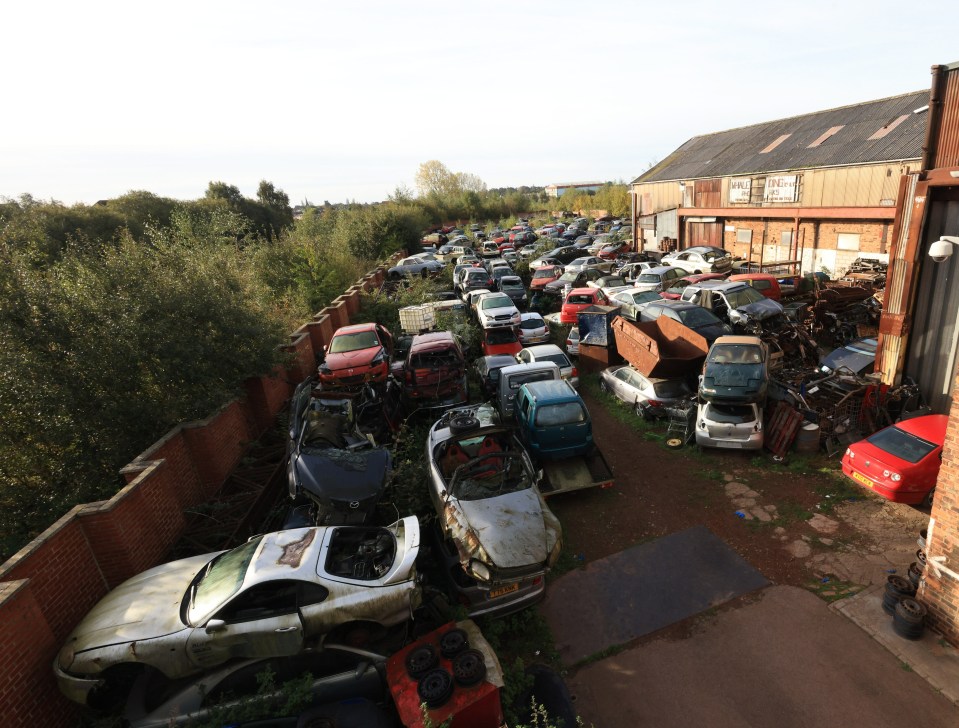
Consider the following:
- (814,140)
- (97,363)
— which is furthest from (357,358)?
(814,140)

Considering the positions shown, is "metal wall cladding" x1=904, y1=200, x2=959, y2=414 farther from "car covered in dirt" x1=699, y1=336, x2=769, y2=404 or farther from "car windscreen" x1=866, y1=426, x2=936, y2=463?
"car covered in dirt" x1=699, y1=336, x2=769, y2=404

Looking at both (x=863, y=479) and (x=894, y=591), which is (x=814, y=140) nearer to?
(x=863, y=479)

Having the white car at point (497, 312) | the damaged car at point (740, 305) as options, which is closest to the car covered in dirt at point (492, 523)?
the white car at point (497, 312)

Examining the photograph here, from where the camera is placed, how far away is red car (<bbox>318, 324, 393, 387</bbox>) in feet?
40.0

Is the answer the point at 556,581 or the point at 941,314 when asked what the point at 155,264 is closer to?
the point at 556,581

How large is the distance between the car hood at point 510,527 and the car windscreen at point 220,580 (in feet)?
8.70

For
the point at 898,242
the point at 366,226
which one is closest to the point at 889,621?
the point at 898,242

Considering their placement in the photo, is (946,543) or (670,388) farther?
(670,388)

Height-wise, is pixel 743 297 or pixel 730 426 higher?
pixel 743 297

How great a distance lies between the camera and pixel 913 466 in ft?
24.1

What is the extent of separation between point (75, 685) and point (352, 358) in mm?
8532

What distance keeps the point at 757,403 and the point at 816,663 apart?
16.9 feet

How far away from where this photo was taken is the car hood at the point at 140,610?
5117 mm

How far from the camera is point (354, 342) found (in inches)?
538
